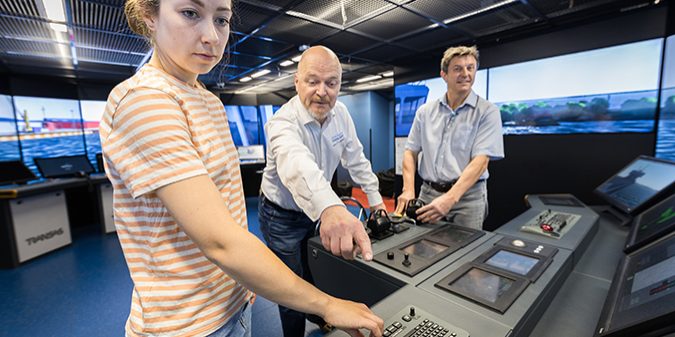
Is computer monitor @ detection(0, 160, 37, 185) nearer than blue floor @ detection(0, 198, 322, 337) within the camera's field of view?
No

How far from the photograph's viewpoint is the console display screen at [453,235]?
134 centimetres

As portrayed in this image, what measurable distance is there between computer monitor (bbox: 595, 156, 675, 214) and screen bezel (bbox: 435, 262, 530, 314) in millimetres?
1332

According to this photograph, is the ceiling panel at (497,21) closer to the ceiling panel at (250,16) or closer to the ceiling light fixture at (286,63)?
the ceiling panel at (250,16)

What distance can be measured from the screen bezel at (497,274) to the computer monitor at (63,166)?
5.82m

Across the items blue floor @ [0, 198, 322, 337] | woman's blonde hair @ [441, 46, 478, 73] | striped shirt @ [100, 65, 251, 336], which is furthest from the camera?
blue floor @ [0, 198, 322, 337]

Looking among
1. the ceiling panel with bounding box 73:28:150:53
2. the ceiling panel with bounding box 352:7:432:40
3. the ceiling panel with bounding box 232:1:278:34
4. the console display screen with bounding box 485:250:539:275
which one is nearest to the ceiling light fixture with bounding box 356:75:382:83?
the ceiling panel with bounding box 352:7:432:40

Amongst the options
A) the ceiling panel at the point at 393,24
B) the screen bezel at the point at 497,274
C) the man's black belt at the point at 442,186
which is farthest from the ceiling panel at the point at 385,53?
the screen bezel at the point at 497,274

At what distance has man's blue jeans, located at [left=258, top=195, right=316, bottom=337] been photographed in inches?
66.4

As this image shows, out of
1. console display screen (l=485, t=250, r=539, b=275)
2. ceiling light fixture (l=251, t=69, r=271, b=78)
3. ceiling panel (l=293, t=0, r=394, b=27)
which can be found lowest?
console display screen (l=485, t=250, r=539, b=275)

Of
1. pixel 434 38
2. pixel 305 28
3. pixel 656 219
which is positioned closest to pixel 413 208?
pixel 656 219

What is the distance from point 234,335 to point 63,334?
2.61 m

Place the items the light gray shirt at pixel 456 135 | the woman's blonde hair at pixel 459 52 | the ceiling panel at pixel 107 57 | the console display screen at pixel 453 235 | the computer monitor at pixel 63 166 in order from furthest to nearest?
the computer monitor at pixel 63 166, the ceiling panel at pixel 107 57, the light gray shirt at pixel 456 135, the woman's blonde hair at pixel 459 52, the console display screen at pixel 453 235

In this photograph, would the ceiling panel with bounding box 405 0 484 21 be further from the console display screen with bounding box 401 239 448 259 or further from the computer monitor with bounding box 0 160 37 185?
the computer monitor with bounding box 0 160 37 185

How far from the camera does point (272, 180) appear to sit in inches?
66.8
